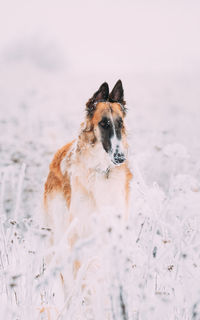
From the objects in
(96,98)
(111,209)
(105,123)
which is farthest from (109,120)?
(111,209)

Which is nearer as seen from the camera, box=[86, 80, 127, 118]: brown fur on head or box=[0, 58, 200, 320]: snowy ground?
box=[0, 58, 200, 320]: snowy ground

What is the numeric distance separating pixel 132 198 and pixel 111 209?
1756mm

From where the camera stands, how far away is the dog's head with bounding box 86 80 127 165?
3.13 metres

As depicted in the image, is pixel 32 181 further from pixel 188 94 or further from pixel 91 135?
pixel 188 94

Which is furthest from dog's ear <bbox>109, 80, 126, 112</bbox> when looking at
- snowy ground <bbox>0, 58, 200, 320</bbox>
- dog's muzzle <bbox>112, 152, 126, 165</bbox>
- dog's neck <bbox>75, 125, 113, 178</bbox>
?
A: dog's muzzle <bbox>112, 152, 126, 165</bbox>

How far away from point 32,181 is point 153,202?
5.83 m

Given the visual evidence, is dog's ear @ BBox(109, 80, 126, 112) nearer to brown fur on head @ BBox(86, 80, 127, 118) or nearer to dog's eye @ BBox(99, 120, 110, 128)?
brown fur on head @ BBox(86, 80, 127, 118)

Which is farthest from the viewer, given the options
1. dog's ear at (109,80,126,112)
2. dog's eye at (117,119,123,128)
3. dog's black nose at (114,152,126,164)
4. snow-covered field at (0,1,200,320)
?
dog's ear at (109,80,126,112)

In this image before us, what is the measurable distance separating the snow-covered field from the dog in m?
0.23

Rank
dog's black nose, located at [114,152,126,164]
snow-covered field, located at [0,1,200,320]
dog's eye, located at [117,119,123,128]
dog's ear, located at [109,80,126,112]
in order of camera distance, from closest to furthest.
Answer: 1. snow-covered field, located at [0,1,200,320]
2. dog's black nose, located at [114,152,126,164]
3. dog's eye, located at [117,119,123,128]
4. dog's ear, located at [109,80,126,112]

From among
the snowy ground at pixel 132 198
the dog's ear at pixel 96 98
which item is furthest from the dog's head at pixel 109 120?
the snowy ground at pixel 132 198

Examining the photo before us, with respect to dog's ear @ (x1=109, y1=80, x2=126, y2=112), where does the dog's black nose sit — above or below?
below

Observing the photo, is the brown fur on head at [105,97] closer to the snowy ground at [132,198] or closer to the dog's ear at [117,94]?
the dog's ear at [117,94]

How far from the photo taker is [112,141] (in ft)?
10.4
